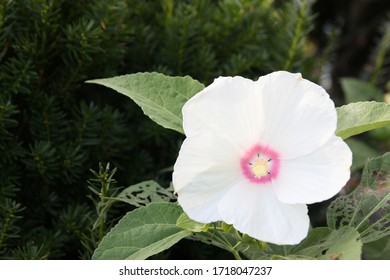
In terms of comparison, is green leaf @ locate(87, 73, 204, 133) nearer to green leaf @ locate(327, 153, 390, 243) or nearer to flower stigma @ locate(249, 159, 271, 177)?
flower stigma @ locate(249, 159, 271, 177)

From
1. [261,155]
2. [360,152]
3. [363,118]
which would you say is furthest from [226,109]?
[360,152]

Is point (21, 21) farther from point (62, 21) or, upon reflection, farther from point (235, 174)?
point (235, 174)

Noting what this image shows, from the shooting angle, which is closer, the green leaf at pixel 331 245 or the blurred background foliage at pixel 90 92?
the green leaf at pixel 331 245

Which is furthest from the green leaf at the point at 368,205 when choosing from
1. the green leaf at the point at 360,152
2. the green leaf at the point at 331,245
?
the green leaf at the point at 360,152

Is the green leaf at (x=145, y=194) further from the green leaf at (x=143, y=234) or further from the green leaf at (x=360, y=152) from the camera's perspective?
the green leaf at (x=360, y=152)
